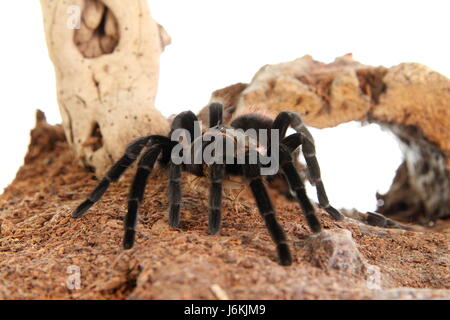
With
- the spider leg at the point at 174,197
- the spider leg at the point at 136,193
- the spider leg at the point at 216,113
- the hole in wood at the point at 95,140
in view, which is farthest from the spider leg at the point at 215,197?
the hole in wood at the point at 95,140

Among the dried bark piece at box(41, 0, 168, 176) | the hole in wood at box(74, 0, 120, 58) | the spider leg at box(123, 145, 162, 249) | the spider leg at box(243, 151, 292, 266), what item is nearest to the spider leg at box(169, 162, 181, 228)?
the spider leg at box(123, 145, 162, 249)

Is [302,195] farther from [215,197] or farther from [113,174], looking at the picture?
[113,174]

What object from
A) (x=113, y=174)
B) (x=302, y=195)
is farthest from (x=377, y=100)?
(x=113, y=174)

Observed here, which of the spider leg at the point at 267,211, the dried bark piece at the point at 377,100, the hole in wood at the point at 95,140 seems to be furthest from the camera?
the dried bark piece at the point at 377,100

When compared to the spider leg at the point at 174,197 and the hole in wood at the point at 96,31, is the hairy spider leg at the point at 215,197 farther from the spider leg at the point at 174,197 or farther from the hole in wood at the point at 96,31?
the hole in wood at the point at 96,31

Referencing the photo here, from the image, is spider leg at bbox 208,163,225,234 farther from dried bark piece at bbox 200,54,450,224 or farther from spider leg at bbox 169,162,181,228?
dried bark piece at bbox 200,54,450,224
